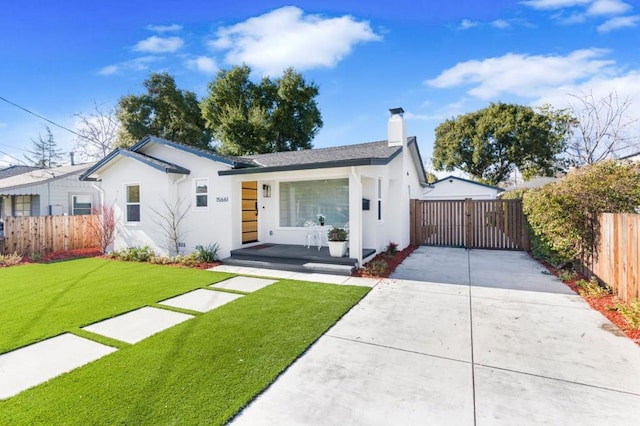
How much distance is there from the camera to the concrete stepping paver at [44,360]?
3061 millimetres

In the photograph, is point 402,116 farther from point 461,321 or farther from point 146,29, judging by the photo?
point 146,29

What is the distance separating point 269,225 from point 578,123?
13783 mm

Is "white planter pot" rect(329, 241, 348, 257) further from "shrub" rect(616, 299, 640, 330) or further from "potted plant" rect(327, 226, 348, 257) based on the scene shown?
"shrub" rect(616, 299, 640, 330)

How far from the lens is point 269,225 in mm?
10703

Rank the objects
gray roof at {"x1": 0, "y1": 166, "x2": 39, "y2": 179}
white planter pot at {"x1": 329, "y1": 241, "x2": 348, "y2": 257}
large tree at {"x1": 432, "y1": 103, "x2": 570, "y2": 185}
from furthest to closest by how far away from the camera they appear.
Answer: large tree at {"x1": 432, "y1": 103, "x2": 570, "y2": 185} → gray roof at {"x1": 0, "y1": 166, "x2": 39, "y2": 179} → white planter pot at {"x1": 329, "y1": 241, "x2": 348, "y2": 257}

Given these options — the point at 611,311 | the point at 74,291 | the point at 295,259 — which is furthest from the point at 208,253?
the point at 611,311

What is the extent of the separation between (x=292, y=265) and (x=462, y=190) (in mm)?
16130

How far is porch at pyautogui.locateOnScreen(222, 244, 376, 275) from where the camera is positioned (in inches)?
305

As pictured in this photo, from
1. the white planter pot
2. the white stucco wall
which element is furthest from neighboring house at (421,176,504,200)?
the white planter pot

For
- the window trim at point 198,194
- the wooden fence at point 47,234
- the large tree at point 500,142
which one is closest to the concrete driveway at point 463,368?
the window trim at point 198,194

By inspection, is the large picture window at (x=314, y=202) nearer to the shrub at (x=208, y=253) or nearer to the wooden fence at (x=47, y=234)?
the shrub at (x=208, y=253)

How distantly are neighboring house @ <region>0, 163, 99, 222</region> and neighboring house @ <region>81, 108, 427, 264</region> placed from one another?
23.8 ft

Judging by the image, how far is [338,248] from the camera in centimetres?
812

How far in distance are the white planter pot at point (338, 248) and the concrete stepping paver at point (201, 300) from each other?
2.99 metres
